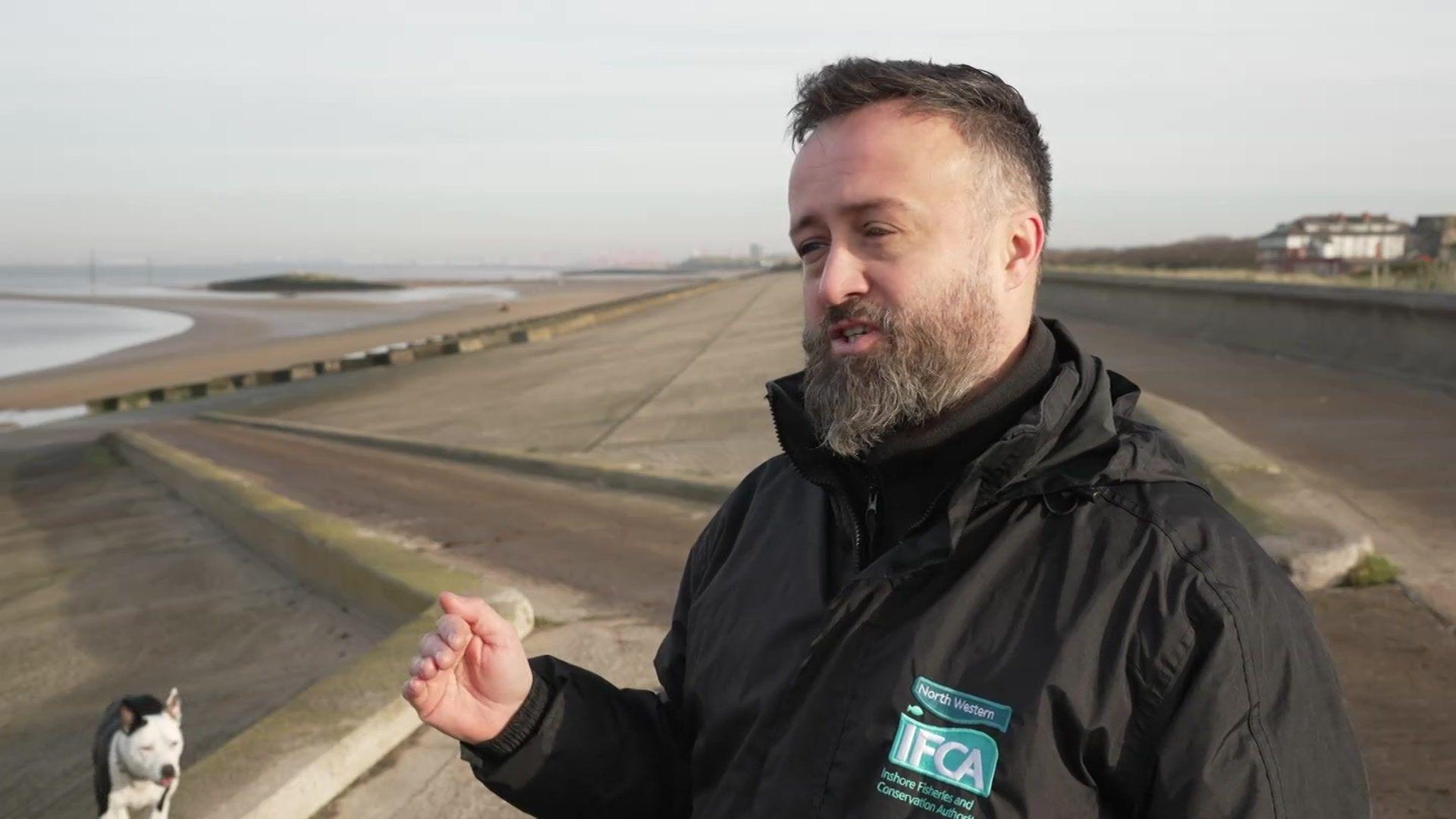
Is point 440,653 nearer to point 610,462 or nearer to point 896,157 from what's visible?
point 896,157

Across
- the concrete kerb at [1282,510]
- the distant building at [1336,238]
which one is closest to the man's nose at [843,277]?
the concrete kerb at [1282,510]

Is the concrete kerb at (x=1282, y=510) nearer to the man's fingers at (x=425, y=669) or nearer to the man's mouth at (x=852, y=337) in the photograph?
the man's mouth at (x=852, y=337)

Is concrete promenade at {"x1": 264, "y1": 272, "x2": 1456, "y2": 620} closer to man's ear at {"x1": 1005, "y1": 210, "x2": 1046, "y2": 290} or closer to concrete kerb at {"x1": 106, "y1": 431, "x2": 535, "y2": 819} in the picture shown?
concrete kerb at {"x1": 106, "y1": 431, "x2": 535, "y2": 819}

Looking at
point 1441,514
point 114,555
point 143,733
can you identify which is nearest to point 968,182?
point 143,733

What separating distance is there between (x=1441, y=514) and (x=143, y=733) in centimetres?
582

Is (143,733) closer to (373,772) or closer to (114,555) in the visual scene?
(373,772)

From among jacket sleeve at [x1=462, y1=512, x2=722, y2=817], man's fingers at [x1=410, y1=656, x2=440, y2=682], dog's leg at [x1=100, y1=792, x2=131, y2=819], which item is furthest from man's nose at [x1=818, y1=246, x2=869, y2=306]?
dog's leg at [x1=100, y1=792, x2=131, y2=819]

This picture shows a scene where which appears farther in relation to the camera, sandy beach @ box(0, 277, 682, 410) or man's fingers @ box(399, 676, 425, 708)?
sandy beach @ box(0, 277, 682, 410)

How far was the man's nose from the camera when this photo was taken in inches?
80.0

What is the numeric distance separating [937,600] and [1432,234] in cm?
3834

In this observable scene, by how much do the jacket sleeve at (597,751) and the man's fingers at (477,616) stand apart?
0.16 metres

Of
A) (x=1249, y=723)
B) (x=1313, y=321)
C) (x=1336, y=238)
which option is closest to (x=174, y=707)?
(x=1249, y=723)

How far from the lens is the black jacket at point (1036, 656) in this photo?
1627 millimetres

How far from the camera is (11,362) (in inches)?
1581
